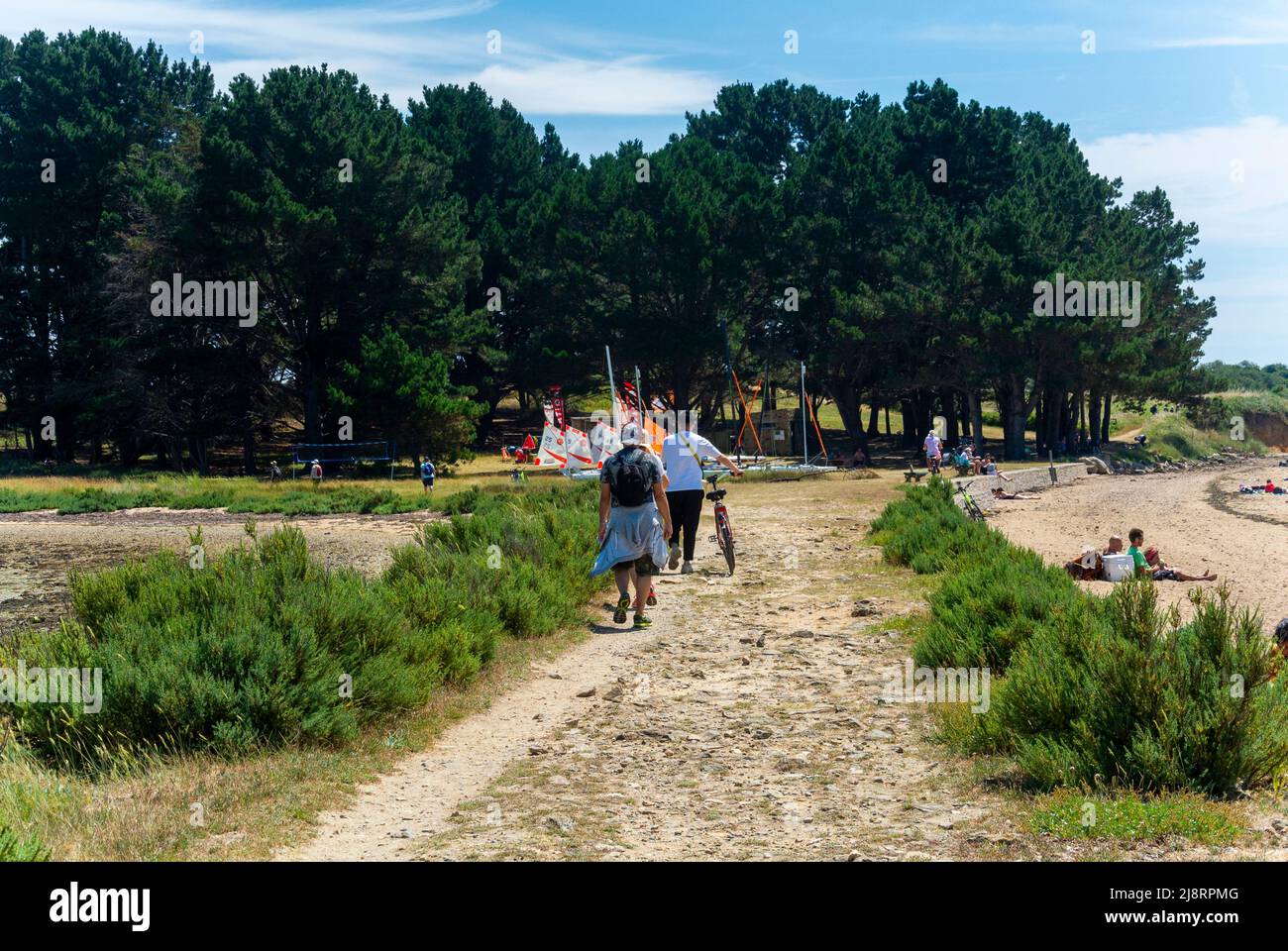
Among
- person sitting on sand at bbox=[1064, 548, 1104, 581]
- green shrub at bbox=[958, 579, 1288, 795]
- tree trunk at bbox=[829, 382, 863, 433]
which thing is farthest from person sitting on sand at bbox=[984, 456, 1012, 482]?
green shrub at bbox=[958, 579, 1288, 795]

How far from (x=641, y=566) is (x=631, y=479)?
2.94 feet

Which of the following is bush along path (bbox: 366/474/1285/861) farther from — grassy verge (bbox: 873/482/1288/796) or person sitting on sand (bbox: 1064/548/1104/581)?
person sitting on sand (bbox: 1064/548/1104/581)

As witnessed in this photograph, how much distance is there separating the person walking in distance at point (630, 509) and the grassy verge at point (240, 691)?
3.17 ft

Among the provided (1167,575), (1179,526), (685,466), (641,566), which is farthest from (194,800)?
(1179,526)

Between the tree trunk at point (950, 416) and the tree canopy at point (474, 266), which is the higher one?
the tree canopy at point (474, 266)

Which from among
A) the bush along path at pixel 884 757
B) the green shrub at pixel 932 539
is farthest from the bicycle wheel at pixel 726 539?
the bush along path at pixel 884 757

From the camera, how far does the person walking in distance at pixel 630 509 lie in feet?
36.9

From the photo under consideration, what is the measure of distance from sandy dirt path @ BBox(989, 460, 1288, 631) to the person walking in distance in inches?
267

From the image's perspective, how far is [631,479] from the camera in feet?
36.9

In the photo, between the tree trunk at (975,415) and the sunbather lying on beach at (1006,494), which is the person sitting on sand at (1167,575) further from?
the tree trunk at (975,415)

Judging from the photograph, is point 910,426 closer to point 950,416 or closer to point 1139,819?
point 950,416
